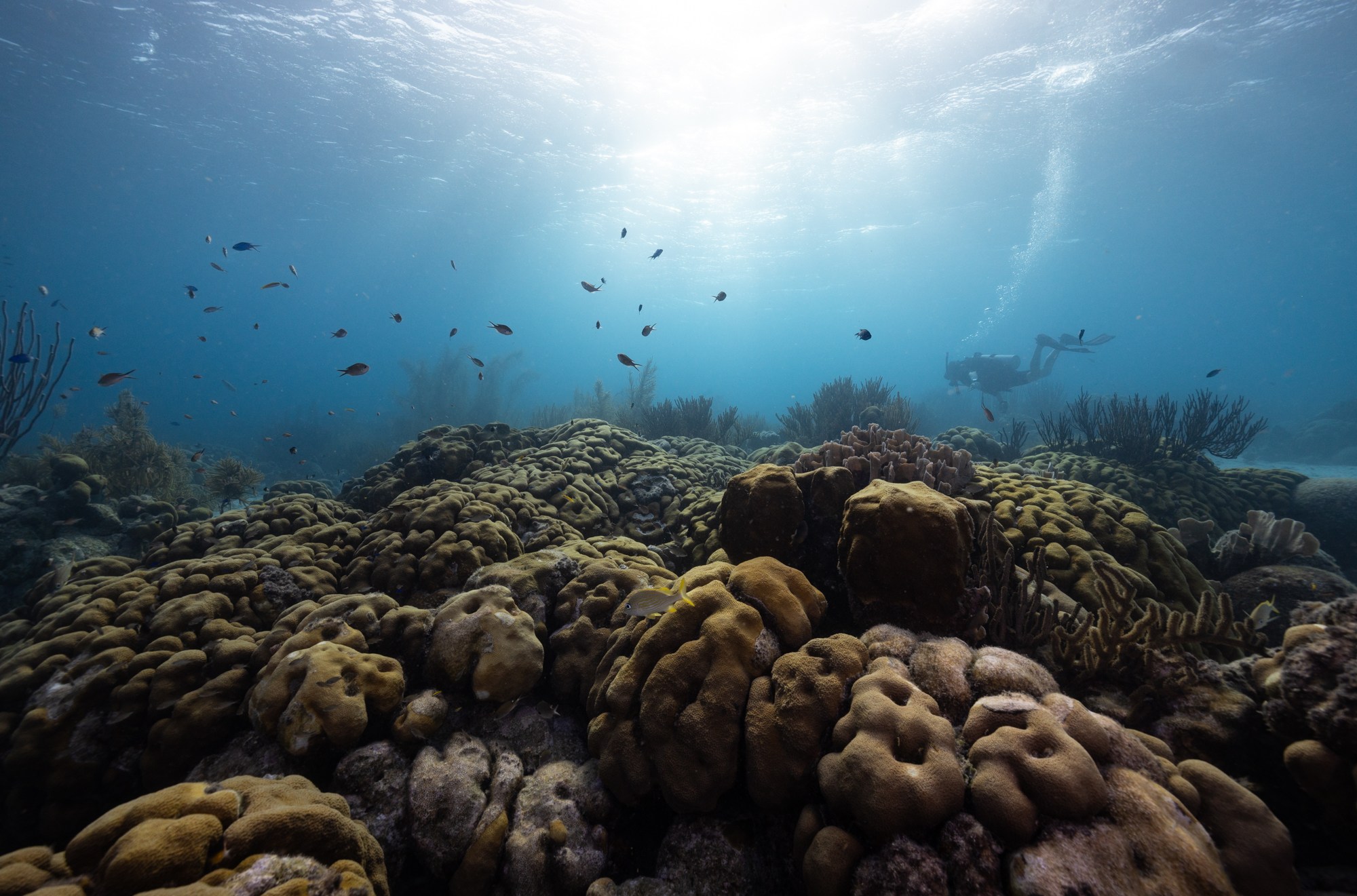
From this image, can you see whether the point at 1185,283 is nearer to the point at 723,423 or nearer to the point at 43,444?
the point at 723,423

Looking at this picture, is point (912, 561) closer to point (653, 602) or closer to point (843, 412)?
point (653, 602)

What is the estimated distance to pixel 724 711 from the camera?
2602 mm

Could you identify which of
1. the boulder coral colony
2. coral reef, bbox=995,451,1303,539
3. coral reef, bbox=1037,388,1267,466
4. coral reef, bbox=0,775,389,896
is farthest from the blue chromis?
coral reef, bbox=1037,388,1267,466

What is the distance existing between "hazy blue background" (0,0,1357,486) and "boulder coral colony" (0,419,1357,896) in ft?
79.3

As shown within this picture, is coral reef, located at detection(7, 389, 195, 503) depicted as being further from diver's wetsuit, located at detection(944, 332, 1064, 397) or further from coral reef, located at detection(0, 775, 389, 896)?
diver's wetsuit, located at detection(944, 332, 1064, 397)

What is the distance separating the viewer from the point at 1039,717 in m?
2.12

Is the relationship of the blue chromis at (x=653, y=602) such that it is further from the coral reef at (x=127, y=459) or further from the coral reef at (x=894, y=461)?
the coral reef at (x=127, y=459)

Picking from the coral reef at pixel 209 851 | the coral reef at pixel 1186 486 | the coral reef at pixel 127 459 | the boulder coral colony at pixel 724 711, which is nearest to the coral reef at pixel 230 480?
the coral reef at pixel 127 459

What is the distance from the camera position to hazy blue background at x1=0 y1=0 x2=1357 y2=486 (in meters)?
19.8

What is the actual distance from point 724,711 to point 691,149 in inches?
1331

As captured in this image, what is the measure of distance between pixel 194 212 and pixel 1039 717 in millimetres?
64792

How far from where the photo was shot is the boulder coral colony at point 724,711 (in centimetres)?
187

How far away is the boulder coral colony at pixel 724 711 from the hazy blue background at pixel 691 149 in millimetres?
24182

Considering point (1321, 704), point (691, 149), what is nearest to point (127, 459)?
point (1321, 704)
